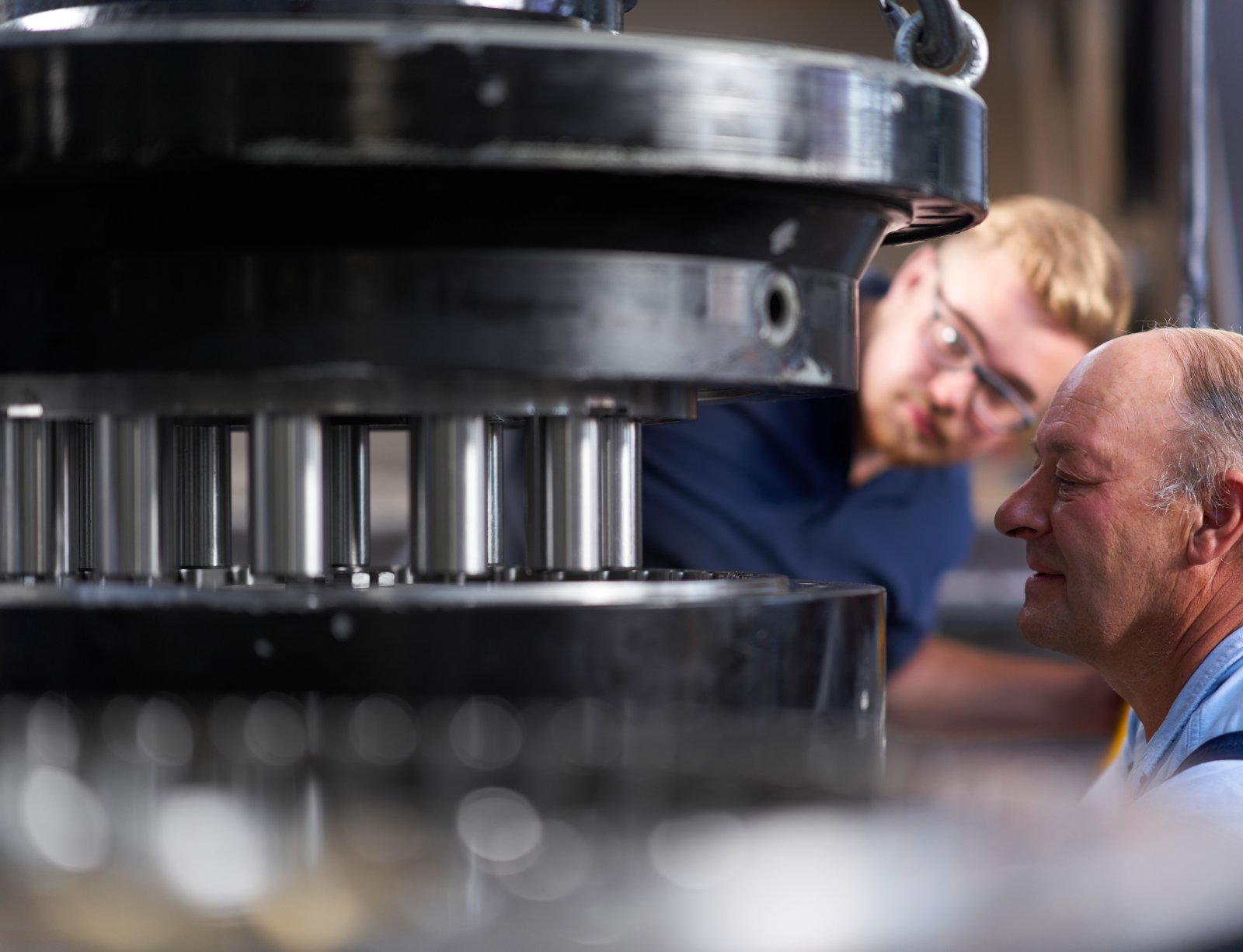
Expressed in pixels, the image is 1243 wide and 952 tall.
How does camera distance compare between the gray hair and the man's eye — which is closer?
the gray hair

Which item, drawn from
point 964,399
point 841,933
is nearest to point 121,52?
point 841,933

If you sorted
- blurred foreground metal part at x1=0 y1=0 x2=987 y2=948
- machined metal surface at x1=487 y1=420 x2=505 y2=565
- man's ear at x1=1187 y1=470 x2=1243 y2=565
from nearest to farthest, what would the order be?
blurred foreground metal part at x1=0 y1=0 x2=987 y2=948
machined metal surface at x1=487 y1=420 x2=505 y2=565
man's ear at x1=1187 y1=470 x2=1243 y2=565

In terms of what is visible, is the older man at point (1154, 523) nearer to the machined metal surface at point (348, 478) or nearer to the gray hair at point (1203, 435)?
the gray hair at point (1203, 435)

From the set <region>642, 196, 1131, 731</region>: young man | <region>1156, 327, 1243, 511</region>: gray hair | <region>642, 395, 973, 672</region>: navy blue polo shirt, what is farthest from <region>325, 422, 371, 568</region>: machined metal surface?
<region>642, 196, 1131, 731</region>: young man

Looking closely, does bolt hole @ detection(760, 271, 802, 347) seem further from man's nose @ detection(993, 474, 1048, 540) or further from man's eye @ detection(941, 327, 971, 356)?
man's eye @ detection(941, 327, 971, 356)

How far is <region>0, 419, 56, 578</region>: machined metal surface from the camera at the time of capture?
0.62 metres

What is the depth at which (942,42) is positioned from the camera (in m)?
0.63

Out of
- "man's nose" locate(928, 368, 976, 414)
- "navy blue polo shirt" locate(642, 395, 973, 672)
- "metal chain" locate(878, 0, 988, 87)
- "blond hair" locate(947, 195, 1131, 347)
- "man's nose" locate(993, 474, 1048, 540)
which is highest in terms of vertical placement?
"metal chain" locate(878, 0, 988, 87)

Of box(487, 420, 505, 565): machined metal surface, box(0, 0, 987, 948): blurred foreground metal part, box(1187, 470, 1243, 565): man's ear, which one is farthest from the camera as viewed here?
box(1187, 470, 1243, 565): man's ear

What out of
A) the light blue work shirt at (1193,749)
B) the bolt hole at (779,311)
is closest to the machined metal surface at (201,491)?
the bolt hole at (779,311)

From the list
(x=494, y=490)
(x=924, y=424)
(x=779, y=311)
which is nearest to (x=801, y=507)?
(x=924, y=424)

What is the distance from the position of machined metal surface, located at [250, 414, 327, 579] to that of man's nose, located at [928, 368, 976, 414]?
1501 millimetres

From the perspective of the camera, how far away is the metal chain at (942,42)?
2.06 ft

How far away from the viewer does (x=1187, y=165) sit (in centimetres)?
237
